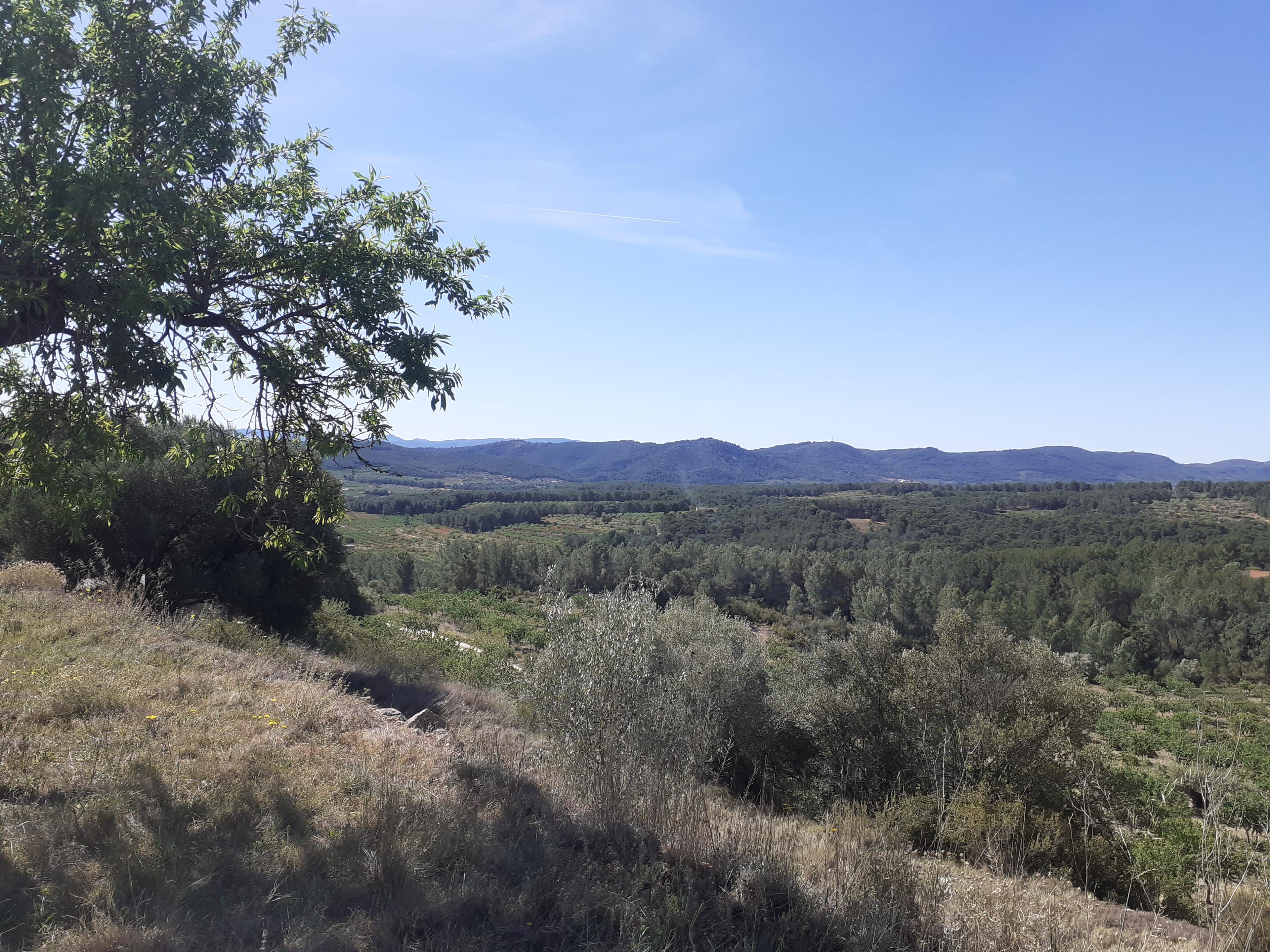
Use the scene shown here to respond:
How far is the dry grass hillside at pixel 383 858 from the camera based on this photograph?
10.1 feet

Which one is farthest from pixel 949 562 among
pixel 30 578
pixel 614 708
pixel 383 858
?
pixel 383 858

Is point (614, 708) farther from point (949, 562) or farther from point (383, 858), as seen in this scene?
point (949, 562)

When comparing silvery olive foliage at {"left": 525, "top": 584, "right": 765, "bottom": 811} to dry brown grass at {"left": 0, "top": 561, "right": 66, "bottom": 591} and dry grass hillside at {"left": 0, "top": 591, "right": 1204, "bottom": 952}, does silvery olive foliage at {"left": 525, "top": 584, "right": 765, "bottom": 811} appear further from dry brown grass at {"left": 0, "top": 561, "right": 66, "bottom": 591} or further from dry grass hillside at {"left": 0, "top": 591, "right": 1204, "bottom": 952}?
dry brown grass at {"left": 0, "top": 561, "right": 66, "bottom": 591}

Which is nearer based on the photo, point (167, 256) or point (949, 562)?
point (167, 256)

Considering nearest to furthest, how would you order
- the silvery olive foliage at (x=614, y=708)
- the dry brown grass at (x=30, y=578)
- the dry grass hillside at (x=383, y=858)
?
the dry grass hillside at (x=383, y=858) → the silvery olive foliage at (x=614, y=708) → the dry brown grass at (x=30, y=578)

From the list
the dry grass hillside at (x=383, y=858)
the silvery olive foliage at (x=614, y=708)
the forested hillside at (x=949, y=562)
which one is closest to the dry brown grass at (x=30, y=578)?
the dry grass hillside at (x=383, y=858)

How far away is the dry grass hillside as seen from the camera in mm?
3084

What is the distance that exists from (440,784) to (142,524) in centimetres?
1004

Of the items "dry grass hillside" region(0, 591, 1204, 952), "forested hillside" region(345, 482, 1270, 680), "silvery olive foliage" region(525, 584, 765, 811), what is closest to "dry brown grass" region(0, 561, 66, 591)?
"dry grass hillside" region(0, 591, 1204, 952)

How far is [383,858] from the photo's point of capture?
357cm

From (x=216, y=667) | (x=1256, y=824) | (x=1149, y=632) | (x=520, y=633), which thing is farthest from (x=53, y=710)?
(x=1149, y=632)

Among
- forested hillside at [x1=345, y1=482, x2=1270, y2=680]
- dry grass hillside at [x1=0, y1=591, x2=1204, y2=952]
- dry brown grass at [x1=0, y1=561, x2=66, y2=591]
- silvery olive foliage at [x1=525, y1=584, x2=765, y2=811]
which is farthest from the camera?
forested hillside at [x1=345, y1=482, x2=1270, y2=680]

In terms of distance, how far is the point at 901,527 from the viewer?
286 ft

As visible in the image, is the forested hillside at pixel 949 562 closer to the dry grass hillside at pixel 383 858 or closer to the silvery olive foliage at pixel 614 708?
the silvery olive foliage at pixel 614 708
